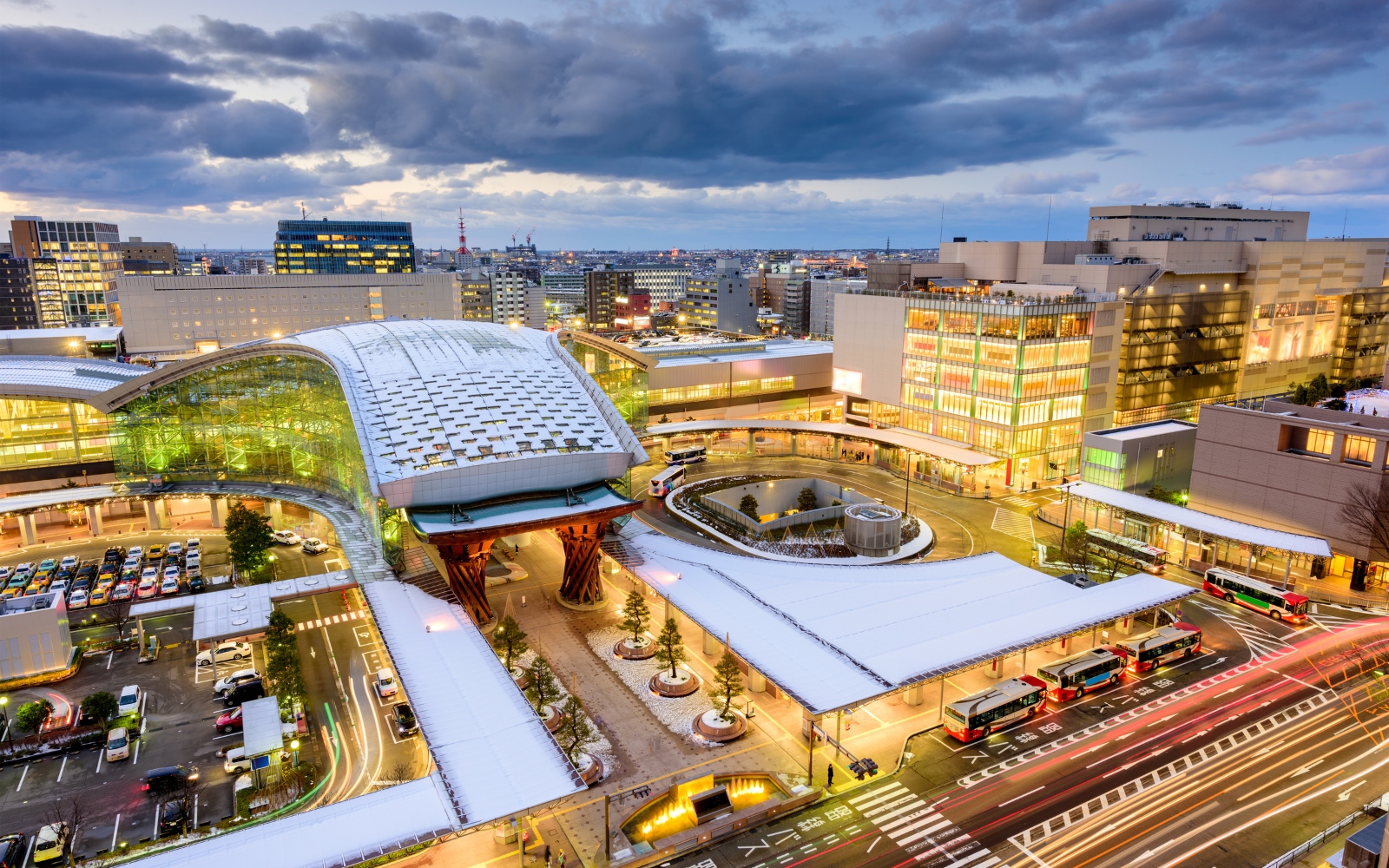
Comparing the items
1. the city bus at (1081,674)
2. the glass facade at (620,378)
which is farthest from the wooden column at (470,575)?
the glass facade at (620,378)

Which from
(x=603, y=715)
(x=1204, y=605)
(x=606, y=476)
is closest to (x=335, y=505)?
(x=606, y=476)

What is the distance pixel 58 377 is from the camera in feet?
260

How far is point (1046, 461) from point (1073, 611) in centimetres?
4424

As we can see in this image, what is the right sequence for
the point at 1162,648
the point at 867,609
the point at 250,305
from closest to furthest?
1. the point at 867,609
2. the point at 1162,648
3. the point at 250,305

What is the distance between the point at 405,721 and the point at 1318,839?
43.8 m

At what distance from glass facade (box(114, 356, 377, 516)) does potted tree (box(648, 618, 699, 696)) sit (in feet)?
133

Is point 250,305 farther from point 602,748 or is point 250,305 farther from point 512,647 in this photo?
point 602,748

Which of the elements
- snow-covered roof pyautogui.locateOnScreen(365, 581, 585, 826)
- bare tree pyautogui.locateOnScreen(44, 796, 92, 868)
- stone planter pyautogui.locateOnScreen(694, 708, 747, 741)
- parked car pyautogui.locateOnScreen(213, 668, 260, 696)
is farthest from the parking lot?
stone planter pyautogui.locateOnScreen(694, 708, 747, 741)

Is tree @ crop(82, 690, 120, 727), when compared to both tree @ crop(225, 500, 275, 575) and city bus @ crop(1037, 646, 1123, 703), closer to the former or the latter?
tree @ crop(225, 500, 275, 575)

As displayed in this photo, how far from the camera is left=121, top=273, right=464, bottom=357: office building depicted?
151 meters

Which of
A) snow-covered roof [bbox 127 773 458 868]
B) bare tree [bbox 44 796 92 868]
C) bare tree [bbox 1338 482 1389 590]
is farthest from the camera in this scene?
bare tree [bbox 1338 482 1389 590]

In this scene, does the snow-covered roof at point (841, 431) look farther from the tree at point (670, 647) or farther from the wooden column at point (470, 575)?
the tree at point (670, 647)

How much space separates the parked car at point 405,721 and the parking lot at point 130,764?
26.3ft

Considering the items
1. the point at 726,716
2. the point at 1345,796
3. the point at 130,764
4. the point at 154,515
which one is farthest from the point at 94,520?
the point at 1345,796
